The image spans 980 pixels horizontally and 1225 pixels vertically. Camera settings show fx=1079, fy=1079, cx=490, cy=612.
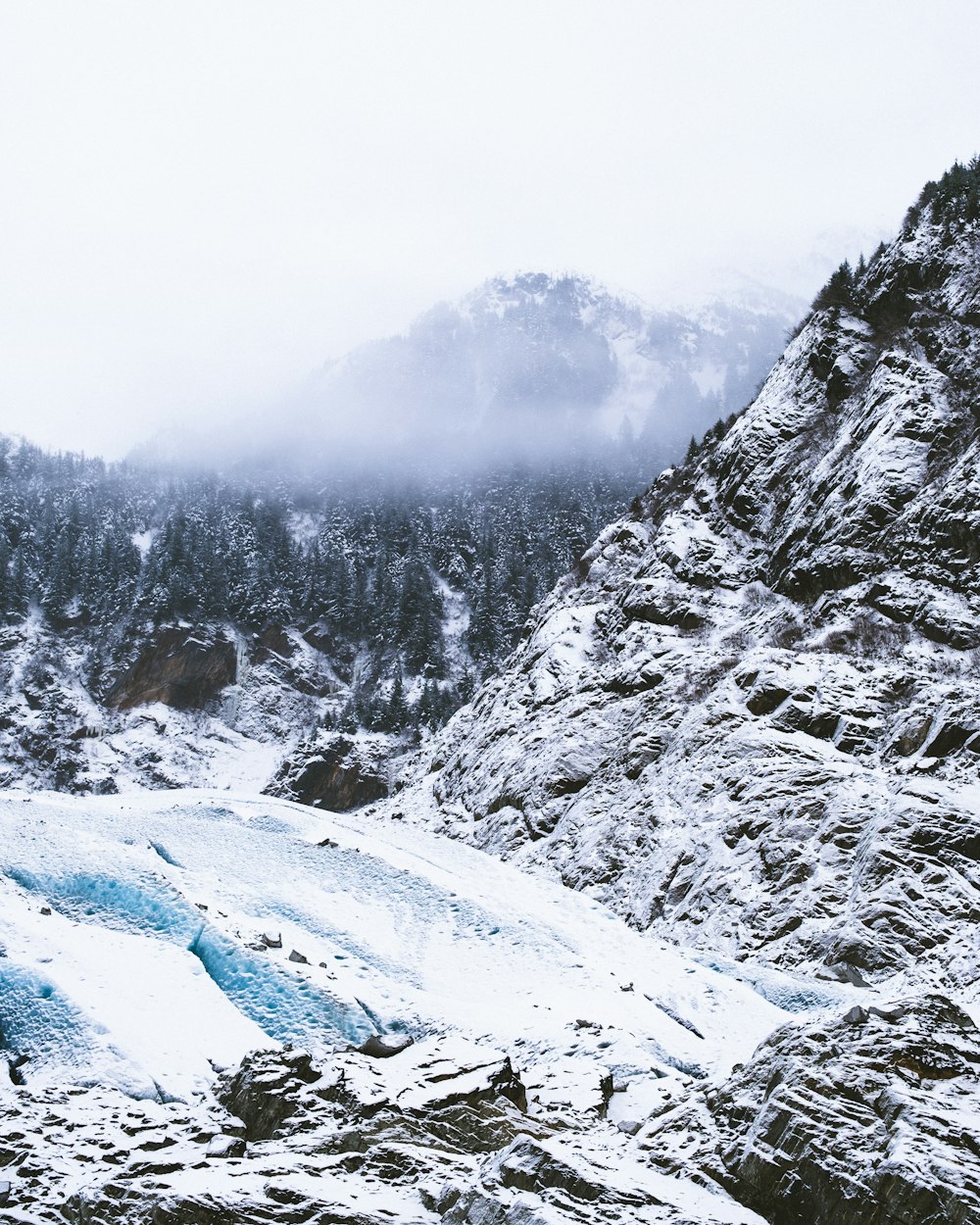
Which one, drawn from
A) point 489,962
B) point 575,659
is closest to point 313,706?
point 575,659

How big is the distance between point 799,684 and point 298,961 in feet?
75.2

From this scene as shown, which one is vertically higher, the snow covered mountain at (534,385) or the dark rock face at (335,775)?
the snow covered mountain at (534,385)

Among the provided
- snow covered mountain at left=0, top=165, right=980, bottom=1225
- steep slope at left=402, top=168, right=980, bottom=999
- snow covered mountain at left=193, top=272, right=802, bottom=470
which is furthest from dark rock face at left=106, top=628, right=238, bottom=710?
snow covered mountain at left=193, top=272, right=802, bottom=470

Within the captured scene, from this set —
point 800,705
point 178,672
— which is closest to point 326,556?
point 178,672

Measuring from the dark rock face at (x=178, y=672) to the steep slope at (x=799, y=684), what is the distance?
52147mm

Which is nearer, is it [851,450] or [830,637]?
[830,637]

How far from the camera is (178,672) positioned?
107 m

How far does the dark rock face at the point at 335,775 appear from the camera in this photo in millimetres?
85000

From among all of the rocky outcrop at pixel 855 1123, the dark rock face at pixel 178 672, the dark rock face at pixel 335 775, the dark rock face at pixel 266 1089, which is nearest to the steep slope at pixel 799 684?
the rocky outcrop at pixel 855 1123

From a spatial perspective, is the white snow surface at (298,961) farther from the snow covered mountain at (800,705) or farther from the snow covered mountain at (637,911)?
the snow covered mountain at (800,705)

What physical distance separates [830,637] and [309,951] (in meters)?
25.7

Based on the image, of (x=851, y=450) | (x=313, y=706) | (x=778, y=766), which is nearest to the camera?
(x=778, y=766)

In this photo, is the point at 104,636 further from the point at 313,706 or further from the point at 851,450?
the point at 851,450

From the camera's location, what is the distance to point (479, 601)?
384ft
